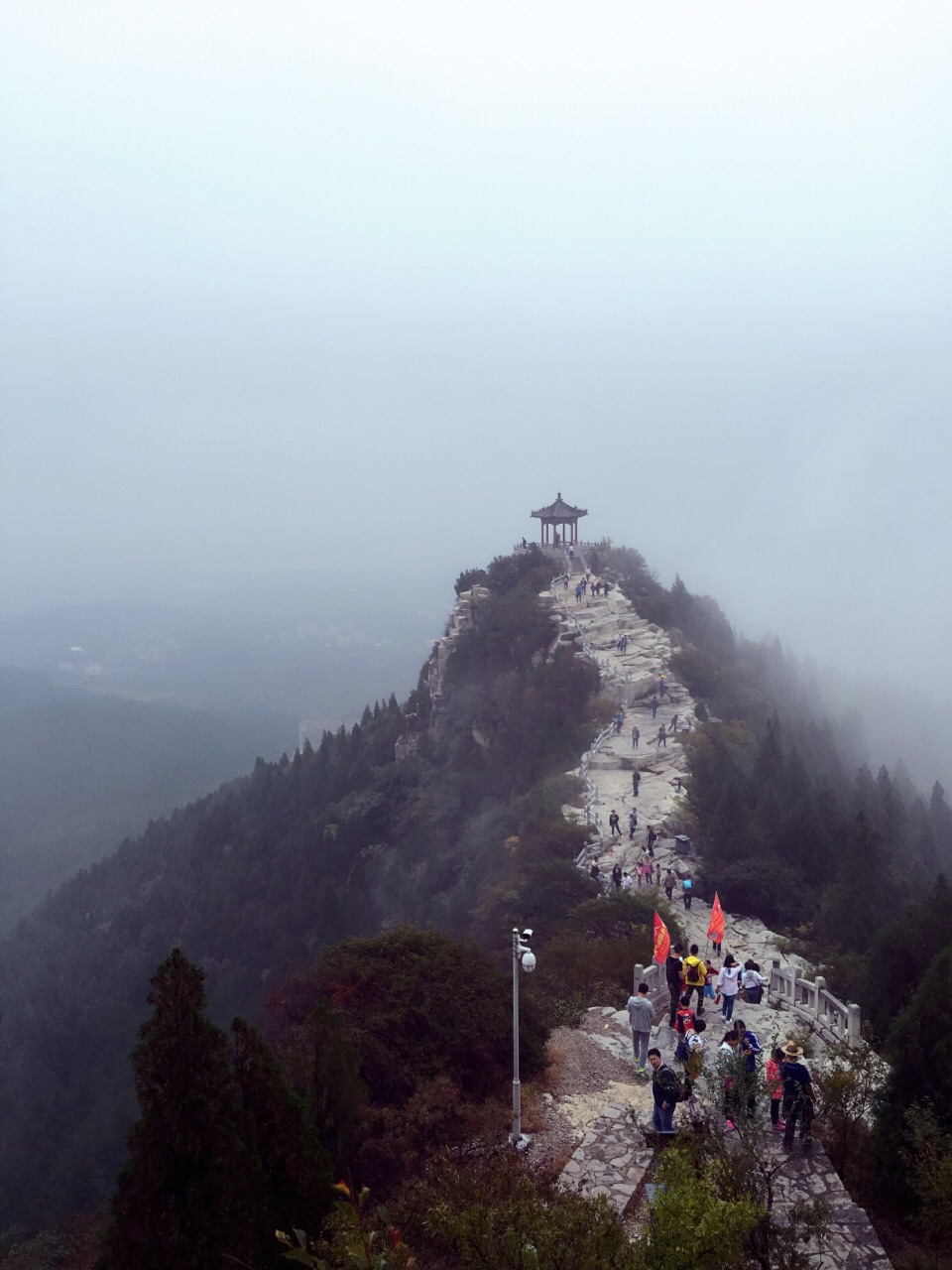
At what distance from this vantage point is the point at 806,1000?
17.7m

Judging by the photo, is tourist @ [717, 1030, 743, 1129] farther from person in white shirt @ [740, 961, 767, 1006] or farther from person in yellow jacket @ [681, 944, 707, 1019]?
person in white shirt @ [740, 961, 767, 1006]

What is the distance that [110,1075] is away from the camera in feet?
162

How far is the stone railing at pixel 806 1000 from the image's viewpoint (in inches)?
618

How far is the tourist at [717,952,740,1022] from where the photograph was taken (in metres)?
15.6

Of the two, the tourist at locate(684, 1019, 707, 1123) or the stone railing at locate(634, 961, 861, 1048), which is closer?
the tourist at locate(684, 1019, 707, 1123)

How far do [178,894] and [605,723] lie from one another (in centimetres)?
3728

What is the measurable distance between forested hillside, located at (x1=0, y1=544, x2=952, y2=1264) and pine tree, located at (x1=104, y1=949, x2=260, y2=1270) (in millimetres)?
3296

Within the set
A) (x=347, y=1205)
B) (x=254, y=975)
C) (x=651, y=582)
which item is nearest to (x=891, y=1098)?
(x=347, y=1205)

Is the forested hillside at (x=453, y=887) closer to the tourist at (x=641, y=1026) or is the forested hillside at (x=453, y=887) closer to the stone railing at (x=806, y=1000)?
the stone railing at (x=806, y=1000)

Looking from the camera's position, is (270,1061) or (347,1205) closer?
(347,1205)

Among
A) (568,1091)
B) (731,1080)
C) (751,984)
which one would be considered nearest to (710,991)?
(751,984)

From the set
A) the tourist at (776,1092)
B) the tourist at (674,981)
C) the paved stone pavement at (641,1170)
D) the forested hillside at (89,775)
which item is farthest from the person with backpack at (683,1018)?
the forested hillside at (89,775)

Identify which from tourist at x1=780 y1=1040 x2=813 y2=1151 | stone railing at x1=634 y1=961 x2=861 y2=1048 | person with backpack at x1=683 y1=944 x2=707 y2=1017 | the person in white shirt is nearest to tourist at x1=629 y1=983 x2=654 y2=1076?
person with backpack at x1=683 y1=944 x2=707 y2=1017

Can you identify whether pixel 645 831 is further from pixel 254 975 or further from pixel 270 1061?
pixel 254 975
